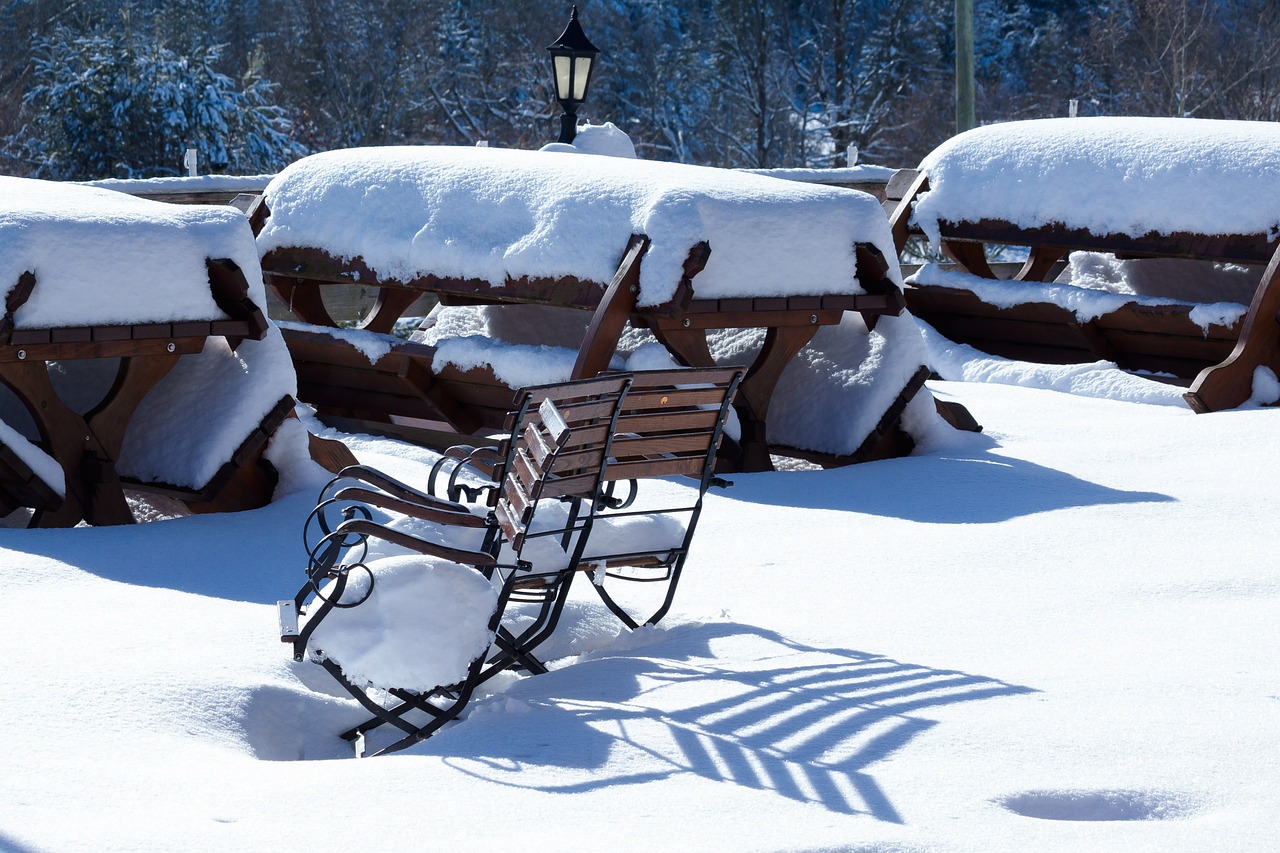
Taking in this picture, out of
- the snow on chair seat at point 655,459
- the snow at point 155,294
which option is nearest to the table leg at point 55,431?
the snow at point 155,294

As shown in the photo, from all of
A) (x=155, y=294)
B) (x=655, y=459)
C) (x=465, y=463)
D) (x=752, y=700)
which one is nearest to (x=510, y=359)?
(x=155, y=294)

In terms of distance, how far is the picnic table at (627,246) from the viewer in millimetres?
6605

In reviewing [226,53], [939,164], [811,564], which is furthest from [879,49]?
[811,564]

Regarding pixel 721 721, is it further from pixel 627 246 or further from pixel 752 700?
pixel 627 246

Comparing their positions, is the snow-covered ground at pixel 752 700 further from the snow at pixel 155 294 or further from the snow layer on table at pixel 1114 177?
the snow layer on table at pixel 1114 177

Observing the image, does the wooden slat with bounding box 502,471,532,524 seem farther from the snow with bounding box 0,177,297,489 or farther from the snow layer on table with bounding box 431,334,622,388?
the snow layer on table with bounding box 431,334,622,388

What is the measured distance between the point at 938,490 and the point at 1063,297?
342 centimetres

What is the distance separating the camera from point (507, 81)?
32469mm

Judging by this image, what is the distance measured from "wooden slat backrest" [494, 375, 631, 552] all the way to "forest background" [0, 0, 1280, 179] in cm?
1670

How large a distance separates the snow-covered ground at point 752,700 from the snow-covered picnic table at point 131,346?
1.00ft

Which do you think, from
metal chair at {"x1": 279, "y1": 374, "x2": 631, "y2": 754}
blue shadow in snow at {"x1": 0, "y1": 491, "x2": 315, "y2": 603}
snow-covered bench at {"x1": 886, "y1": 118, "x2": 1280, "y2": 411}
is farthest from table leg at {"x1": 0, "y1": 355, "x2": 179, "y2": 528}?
snow-covered bench at {"x1": 886, "y1": 118, "x2": 1280, "y2": 411}

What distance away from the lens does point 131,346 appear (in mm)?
5668

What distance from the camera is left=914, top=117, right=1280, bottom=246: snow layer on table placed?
852 centimetres

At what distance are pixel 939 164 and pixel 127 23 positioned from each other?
545 inches
